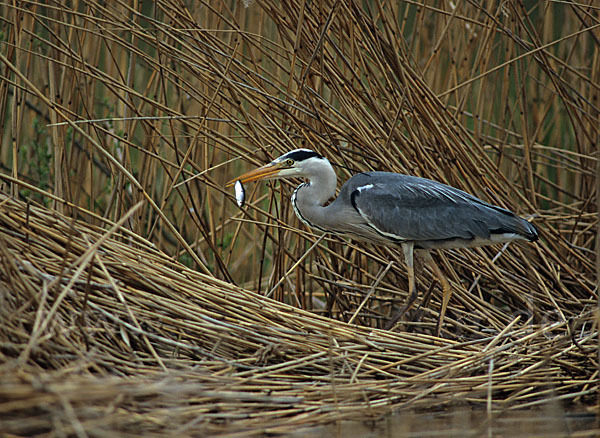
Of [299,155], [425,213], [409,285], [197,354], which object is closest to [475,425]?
[197,354]

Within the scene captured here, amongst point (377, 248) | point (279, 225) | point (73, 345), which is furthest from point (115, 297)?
point (377, 248)

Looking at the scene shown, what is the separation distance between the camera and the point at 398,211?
3350 millimetres

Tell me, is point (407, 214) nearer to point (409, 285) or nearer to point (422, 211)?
point (422, 211)

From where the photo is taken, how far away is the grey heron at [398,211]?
3.20 m

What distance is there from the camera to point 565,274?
3510 millimetres

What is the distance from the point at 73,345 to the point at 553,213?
8.71 feet

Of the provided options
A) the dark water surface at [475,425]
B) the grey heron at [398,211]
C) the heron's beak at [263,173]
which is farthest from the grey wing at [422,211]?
the dark water surface at [475,425]

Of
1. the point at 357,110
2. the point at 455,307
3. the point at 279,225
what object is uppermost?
the point at 357,110

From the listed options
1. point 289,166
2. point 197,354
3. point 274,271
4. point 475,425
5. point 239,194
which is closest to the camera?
point 475,425

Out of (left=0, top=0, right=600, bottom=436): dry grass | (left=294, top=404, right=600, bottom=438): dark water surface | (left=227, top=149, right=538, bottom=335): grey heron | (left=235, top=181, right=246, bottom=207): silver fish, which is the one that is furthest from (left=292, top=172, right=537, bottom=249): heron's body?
(left=294, top=404, right=600, bottom=438): dark water surface

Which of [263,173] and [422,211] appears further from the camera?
[422,211]

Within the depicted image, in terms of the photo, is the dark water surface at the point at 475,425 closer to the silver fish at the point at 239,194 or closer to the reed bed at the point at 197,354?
the reed bed at the point at 197,354

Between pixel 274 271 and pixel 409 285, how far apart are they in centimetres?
61

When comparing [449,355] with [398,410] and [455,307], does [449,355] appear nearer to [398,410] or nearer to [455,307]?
[398,410]
